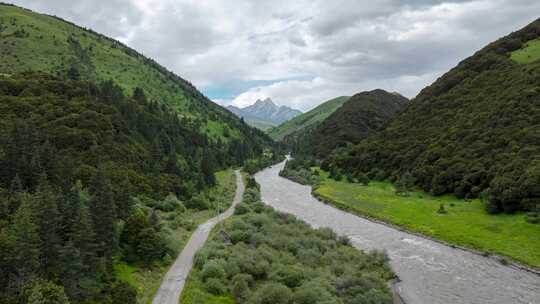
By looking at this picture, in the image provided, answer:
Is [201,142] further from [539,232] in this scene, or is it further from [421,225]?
[539,232]

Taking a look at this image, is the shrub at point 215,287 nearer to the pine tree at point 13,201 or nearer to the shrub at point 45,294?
the shrub at point 45,294

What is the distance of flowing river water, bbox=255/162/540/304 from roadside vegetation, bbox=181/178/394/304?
3.57m

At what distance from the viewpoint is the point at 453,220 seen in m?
72.4

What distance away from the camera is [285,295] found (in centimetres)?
3819

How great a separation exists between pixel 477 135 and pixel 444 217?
37412mm

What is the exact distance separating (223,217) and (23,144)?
3649 cm

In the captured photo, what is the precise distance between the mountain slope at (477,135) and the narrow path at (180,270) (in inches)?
2090

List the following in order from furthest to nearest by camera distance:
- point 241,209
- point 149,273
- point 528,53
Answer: point 528,53
point 241,209
point 149,273

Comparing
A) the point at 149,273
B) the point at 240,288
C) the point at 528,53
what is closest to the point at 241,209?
the point at 149,273

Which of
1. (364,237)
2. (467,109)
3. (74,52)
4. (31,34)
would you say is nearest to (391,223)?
(364,237)

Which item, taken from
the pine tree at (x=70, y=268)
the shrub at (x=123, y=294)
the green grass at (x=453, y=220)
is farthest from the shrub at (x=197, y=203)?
the pine tree at (x=70, y=268)

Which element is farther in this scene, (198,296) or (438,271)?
(438,271)

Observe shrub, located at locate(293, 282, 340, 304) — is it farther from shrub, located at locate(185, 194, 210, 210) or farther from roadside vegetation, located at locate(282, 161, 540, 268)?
shrub, located at locate(185, 194, 210, 210)

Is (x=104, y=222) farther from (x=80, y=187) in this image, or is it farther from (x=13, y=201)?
(x=80, y=187)
